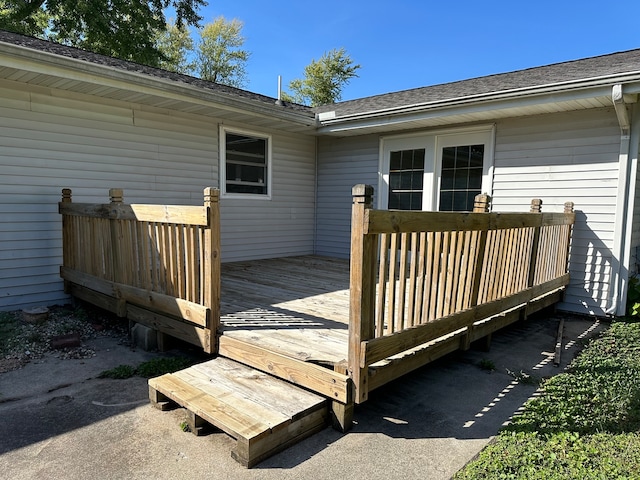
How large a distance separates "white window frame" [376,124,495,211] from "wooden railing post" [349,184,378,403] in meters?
4.15

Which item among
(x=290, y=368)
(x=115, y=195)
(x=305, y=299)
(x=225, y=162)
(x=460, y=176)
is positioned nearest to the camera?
(x=290, y=368)

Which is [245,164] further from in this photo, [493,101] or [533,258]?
[533,258]

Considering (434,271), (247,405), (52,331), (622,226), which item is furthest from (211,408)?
(622,226)

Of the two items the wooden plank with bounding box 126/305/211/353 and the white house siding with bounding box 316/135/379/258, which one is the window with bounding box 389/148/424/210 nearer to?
the white house siding with bounding box 316/135/379/258

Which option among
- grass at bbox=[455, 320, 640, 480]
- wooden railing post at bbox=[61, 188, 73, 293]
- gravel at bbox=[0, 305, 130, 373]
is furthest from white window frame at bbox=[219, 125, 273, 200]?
grass at bbox=[455, 320, 640, 480]

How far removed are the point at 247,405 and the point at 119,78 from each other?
12.7ft

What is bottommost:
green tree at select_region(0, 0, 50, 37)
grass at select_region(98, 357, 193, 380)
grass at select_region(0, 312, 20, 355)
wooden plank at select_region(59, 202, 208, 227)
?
grass at select_region(98, 357, 193, 380)

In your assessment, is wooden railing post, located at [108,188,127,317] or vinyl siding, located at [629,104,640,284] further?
vinyl siding, located at [629,104,640,284]

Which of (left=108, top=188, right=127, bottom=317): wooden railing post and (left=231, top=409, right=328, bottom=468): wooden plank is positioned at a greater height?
(left=108, top=188, right=127, bottom=317): wooden railing post

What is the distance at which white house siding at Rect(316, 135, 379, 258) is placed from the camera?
23.2 ft

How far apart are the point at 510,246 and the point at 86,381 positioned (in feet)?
12.4

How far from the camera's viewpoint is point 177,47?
22406 millimetres

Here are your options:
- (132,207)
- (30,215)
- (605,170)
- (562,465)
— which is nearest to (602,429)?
(562,465)

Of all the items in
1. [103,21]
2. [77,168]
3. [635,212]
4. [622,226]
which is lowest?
[622,226]
